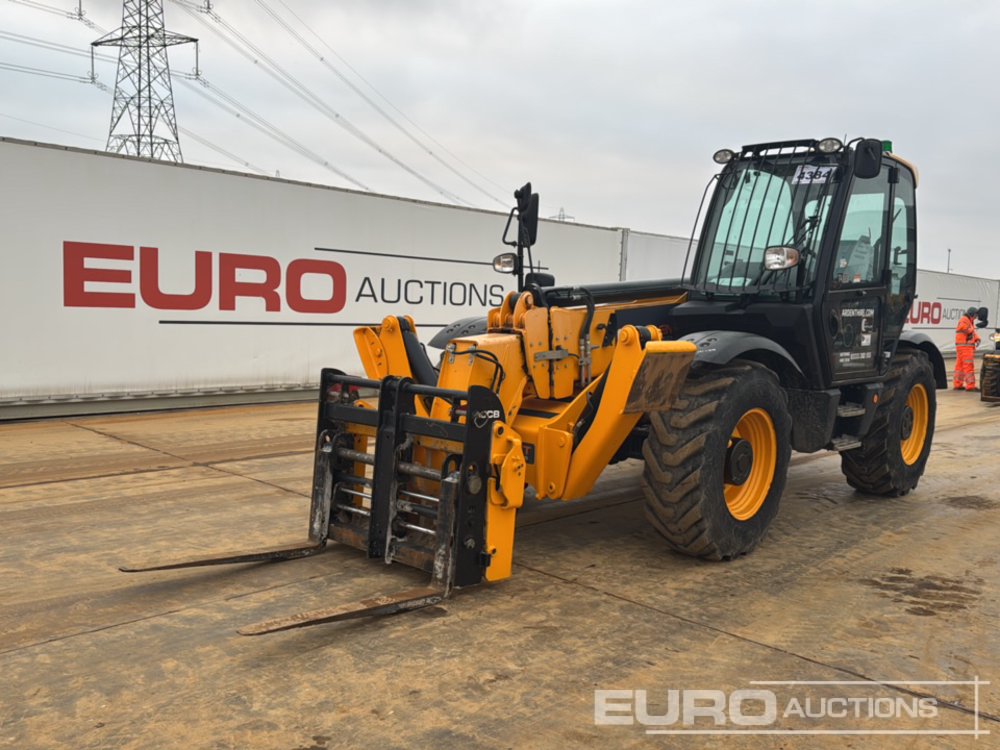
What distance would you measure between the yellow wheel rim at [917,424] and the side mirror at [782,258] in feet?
8.37

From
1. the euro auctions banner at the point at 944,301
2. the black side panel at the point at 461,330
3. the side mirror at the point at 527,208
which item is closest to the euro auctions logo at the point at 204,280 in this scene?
the black side panel at the point at 461,330

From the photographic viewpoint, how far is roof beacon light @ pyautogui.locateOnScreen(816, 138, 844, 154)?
18.4 ft

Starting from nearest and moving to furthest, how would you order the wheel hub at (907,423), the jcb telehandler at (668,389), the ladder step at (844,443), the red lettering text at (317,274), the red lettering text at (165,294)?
the jcb telehandler at (668,389), the ladder step at (844,443), the wheel hub at (907,423), the red lettering text at (165,294), the red lettering text at (317,274)

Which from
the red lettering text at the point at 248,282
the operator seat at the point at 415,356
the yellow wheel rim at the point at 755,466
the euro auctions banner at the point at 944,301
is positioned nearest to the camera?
the yellow wheel rim at the point at 755,466

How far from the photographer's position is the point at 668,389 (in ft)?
15.4

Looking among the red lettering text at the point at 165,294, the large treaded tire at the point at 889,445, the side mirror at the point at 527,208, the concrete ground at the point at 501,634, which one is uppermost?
the side mirror at the point at 527,208

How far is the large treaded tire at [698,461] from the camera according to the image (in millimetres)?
4699

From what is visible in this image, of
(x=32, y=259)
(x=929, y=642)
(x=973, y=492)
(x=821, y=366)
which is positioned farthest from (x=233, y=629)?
(x=32, y=259)

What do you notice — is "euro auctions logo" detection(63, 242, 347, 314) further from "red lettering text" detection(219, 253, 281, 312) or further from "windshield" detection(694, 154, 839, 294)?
"windshield" detection(694, 154, 839, 294)

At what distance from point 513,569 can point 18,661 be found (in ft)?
8.05

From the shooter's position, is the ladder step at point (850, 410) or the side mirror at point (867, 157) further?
the ladder step at point (850, 410)

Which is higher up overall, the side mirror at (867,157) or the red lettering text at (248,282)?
Answer: the side mirror at (867,157)

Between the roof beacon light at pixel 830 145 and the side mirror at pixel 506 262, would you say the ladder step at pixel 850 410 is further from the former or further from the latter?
the side mirror at pixel 506 262

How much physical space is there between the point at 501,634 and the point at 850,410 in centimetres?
353
